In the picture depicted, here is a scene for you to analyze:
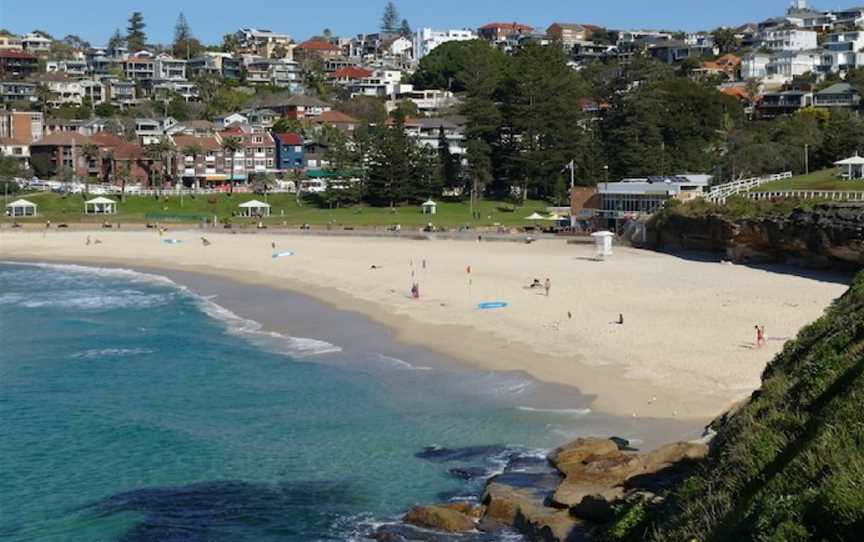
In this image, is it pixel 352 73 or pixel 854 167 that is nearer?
pixel 854 167

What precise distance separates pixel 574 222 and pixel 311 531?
158 ft

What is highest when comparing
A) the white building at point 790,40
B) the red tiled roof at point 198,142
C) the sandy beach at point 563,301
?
the white building at point 790,40

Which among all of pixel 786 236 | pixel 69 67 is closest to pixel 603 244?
pixel 786 236

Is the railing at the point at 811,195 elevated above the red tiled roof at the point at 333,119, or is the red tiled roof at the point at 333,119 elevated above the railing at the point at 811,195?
the red tiled roof at the point at 333,119

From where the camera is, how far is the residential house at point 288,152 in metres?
102

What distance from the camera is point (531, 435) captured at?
23719 mm

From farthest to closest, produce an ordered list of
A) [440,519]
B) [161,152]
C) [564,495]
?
[161,152]
[564,495]
[440,519]

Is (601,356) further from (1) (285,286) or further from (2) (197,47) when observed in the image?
(2) (197,47)

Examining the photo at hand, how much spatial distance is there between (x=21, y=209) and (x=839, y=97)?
74.3 metres

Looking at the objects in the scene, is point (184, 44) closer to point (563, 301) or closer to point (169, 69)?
point (169, 69)

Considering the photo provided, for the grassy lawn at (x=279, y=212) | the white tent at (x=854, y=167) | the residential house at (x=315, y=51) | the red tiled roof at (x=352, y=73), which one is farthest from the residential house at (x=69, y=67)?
the white tent at (x=854, y=167)

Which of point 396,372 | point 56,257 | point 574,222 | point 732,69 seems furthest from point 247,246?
point 732,69

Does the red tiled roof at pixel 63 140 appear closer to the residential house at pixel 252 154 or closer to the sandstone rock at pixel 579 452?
the residential house at pixel 252 154

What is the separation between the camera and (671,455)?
63.7 feet
